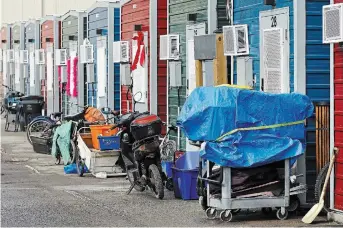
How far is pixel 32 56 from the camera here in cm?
3194

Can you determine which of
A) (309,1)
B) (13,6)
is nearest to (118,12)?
(309,1)

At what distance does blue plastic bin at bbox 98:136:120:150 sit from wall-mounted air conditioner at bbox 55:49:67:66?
10.2 m

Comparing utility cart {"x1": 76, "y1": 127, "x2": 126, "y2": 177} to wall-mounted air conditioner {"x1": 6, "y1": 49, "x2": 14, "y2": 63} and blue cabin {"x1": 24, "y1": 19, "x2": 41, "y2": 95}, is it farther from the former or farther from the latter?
wall-mounted air conditioner {"x1": 6, "y1": 49, "x2": 14, "y2": 63}

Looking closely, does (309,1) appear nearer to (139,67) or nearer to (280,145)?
(280,145)

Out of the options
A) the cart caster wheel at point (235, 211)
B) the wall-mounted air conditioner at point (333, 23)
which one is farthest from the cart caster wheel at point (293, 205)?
the wall-mounted air conditioner at point (333, 23)

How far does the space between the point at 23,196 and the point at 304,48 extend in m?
4.42

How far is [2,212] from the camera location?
1197cm

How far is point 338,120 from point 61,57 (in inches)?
645

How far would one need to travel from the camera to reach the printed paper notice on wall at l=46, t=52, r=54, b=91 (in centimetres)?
2852

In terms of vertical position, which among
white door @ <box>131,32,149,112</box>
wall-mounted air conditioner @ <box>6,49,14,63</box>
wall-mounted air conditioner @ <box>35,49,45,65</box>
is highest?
wall-mounted air conditioner @ <box>6,49,14,63</box>

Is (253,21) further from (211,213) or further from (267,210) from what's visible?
(211,213)

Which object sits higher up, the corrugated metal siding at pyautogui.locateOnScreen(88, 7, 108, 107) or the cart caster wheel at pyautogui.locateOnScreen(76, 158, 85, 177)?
the corrugated metal siding at pyautogui.locateOnScreen(88, 7, 108, 107)

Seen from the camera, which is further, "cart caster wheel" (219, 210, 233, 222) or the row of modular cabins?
the row of modular cabins

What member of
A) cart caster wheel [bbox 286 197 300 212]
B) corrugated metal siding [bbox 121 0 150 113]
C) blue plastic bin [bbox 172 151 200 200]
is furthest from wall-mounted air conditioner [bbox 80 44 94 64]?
cart caster wheel [bbox 286 197 300 212]
